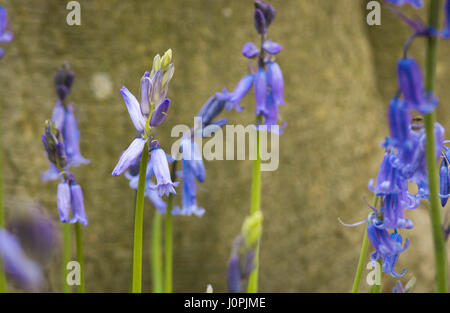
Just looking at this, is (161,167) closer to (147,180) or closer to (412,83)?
(147,180)

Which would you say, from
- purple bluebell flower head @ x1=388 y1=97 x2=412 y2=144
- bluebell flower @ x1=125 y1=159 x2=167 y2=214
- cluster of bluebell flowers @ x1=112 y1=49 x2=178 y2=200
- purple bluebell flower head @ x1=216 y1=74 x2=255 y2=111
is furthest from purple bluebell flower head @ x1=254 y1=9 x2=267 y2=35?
purple bluebell flower head @ x1=388 y1=97 x2=412 y2=144

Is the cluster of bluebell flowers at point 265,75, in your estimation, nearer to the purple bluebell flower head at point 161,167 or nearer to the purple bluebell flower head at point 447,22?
the purple bluebell flower head at point 161,167

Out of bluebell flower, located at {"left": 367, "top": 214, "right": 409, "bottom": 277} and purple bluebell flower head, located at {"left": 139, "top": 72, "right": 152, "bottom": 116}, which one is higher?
purple bluebell flower head, located at {"left": 139, "top": 72, "right": 152, "bottom": 116}

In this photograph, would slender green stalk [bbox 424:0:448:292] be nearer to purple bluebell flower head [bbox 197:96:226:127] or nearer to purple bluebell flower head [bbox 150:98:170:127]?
purple bluebell flower head [bbox 150:98:170:127]

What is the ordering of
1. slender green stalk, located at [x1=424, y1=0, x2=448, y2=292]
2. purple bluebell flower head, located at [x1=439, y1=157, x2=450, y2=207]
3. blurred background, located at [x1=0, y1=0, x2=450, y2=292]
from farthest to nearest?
1. blurred background, located at [x1=0, y1=0, x2=450, y2=292]
2. purple bluebell flower head, located at [x1=439, y1=157, x2=450, y2=207]
3. slender green stalk, located at [x1=424, y1=0, x2=448, y2=292]

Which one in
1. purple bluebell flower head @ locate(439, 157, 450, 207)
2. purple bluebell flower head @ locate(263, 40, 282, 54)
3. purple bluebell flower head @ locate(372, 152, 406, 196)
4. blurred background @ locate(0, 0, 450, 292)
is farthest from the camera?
blurred background @ locate(0, 0, 450, 292)

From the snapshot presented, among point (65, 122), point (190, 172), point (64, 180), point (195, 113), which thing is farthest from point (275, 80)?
point (195, 113)
